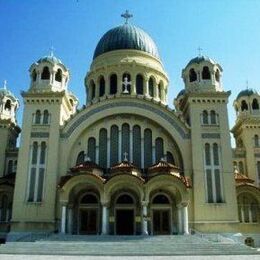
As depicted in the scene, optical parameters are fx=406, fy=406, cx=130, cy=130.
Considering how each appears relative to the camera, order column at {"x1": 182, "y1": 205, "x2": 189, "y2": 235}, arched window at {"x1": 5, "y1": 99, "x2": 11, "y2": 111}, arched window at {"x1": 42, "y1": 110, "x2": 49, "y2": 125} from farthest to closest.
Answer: arched window at {"x1": 5, "y1": 99, "x2": 11, "y2": 111}
arched window at {"x1": 42, "y1": 110, "x2": 49, "y2": 125}
column at {"x1": 182, "y1": 205, "x2": 189, "y2": 235}

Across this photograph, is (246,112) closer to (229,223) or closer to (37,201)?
(229,223)

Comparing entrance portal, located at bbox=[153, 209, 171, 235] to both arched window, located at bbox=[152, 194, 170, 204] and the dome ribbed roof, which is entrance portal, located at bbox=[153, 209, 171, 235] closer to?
arched window, located at bbox=[152, 194, 170, 204]

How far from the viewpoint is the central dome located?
4022 centimetres

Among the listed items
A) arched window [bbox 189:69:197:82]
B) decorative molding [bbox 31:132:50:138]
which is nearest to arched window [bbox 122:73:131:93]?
arched window [bbox 189:69:197:82]

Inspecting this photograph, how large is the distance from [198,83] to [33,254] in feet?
65.1

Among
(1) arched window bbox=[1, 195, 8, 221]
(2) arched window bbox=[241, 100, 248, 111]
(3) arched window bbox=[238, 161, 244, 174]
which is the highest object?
(2) arched window bbox=[241, 100, 248, 111]

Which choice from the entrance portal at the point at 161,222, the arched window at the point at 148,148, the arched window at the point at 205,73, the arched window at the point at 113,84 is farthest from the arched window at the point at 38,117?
the arched window at the point at 205,73

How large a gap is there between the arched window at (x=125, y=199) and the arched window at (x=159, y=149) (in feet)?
12.7

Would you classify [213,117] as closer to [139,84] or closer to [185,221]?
[139,84]

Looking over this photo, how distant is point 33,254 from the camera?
22578 millimetres

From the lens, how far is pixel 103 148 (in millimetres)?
33156

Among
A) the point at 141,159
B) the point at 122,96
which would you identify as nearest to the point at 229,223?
the point at 141,159

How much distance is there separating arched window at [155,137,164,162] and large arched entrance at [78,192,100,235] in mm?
5934

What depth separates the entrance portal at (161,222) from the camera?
30641mm
